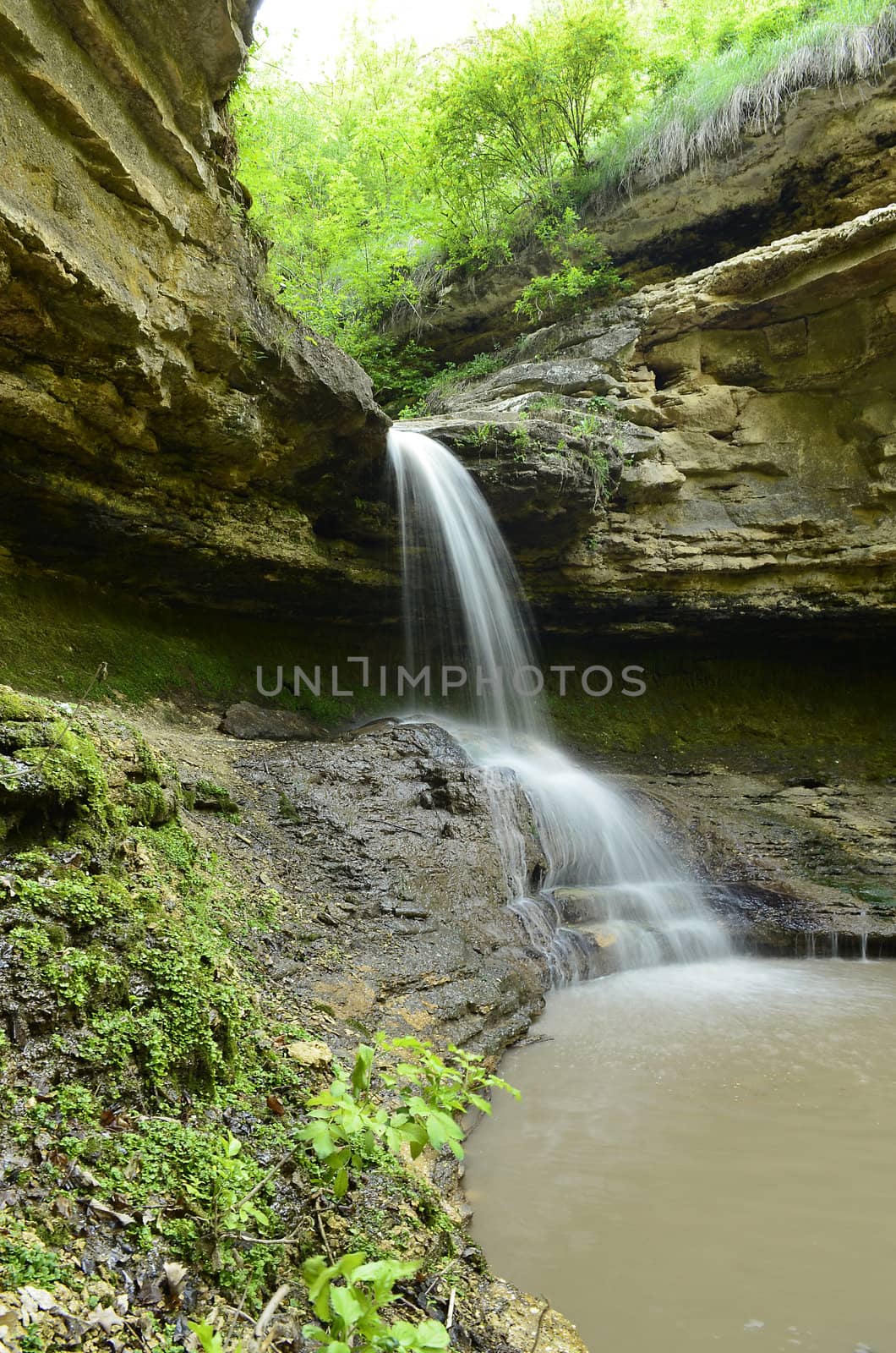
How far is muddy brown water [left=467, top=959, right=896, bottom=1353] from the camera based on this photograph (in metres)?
2.19

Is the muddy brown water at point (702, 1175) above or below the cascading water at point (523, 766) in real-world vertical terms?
below

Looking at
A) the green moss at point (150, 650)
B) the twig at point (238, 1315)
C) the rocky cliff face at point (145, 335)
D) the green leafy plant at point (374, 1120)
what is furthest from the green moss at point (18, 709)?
the green moss at point (150, 650)

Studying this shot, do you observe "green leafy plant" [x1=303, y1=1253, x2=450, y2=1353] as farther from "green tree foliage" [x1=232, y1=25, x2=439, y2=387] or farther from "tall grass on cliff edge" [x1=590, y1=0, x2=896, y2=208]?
"tall grass on cliff edge" [x1=590, y1=0, x2=896, y2=208]

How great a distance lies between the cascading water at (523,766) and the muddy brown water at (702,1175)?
1192 millimetres

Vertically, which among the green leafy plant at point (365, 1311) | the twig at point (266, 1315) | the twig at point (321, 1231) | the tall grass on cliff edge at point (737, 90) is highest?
the tall grass on cliff edge at point (737, 90)

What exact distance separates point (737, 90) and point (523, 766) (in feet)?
30.5

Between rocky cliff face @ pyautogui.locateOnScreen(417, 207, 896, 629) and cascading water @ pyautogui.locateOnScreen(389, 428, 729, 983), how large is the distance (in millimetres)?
776

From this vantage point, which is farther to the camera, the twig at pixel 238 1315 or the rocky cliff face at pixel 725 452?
the rocky cliff face at pixel 725 452

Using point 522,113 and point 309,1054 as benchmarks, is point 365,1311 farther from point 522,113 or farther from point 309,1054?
point 522,113

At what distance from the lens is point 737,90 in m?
9.52

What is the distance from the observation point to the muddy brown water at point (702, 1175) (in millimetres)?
2193

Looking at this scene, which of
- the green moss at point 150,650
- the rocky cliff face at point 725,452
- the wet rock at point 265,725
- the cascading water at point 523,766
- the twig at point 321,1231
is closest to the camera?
the twig at point 321,1231

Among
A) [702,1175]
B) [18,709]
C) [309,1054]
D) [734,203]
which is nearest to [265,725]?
[18,709]

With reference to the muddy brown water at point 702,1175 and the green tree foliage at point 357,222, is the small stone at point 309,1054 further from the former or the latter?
the green tree foliage at point 357,222
